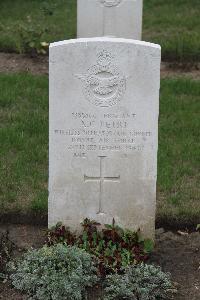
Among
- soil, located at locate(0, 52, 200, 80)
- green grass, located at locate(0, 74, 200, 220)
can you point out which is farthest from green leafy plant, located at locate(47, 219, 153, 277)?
soil, located at locate(0, 52, 200, 80)

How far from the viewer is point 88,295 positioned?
4730 mm

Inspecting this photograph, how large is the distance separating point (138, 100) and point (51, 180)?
80 centimetres

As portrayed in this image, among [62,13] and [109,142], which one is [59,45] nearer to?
[109,142]

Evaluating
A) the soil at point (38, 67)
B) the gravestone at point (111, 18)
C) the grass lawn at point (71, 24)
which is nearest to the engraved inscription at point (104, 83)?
the soil at point (38, 67)

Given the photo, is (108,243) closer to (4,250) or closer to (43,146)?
(4,250)

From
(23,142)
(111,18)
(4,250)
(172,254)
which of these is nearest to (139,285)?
(172,254)

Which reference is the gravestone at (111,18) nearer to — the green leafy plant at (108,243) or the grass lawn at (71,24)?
the grass lawn at (71,24)

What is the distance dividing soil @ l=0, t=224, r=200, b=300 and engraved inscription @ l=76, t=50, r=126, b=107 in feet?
3.39

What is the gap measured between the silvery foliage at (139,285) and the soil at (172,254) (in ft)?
0.37

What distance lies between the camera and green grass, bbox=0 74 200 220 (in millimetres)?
5922

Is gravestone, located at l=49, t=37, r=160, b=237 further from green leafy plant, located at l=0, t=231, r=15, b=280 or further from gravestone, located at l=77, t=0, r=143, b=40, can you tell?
gravestone, located at l=77, t=0, r=143, b=40

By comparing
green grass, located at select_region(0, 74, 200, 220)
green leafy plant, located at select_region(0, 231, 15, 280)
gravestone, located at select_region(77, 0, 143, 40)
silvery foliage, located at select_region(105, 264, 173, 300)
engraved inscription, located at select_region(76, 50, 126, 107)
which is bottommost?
silvery foliage, located at select_region(105, 264, 173, 300)

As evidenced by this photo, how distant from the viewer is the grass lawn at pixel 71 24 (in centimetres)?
977

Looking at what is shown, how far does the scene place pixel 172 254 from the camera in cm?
521
